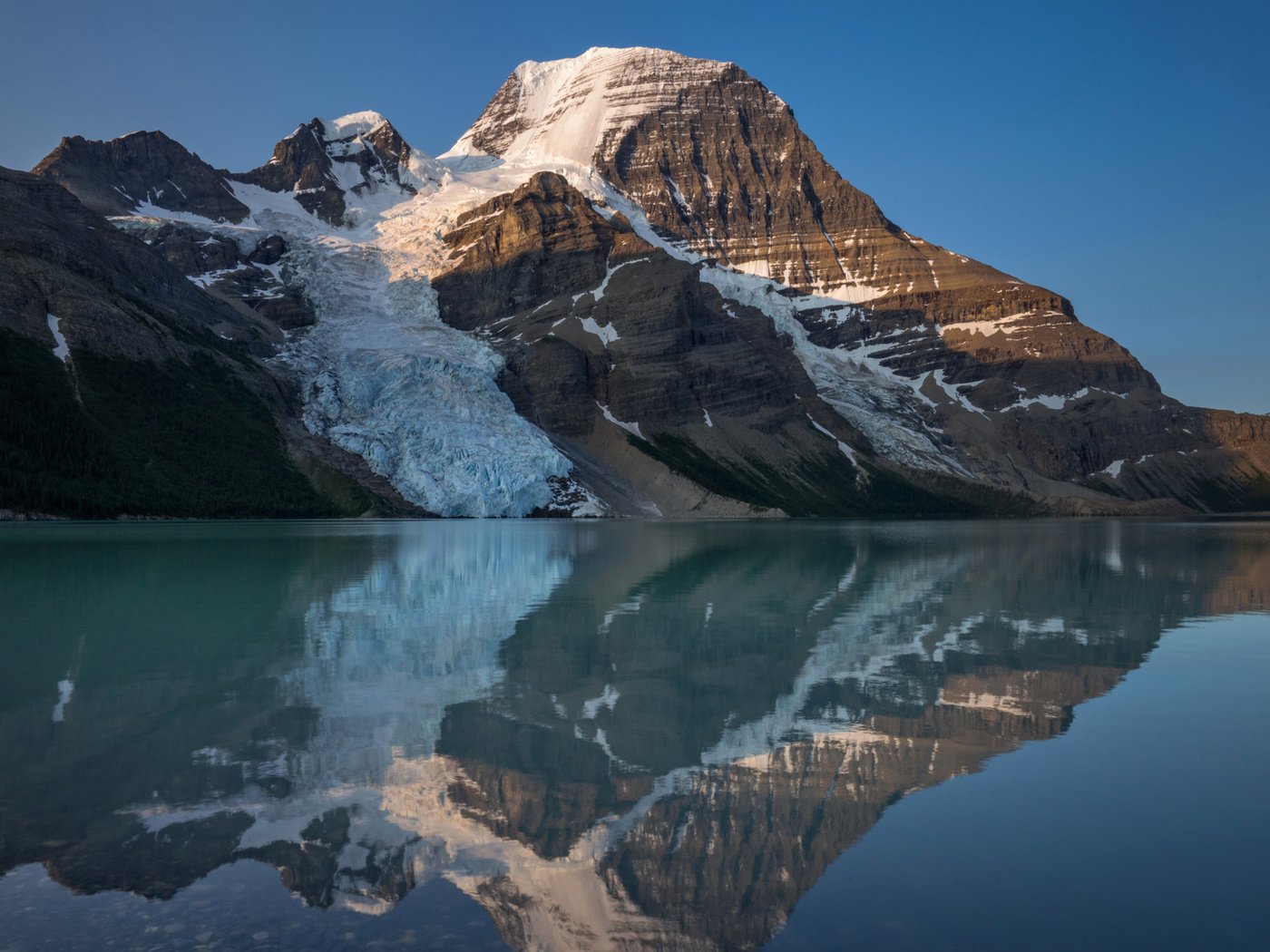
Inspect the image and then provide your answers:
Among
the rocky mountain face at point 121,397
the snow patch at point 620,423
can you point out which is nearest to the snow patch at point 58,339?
the rocky mountain face at point 121,397

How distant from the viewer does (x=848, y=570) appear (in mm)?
43219

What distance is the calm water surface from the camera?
8172 mm

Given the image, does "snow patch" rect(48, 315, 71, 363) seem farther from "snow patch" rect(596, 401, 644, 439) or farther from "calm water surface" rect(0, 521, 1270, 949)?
"calm water surface" rect(0, 521, 1270, 949)

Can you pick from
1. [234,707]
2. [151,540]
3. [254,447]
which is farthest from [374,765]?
[254,447]

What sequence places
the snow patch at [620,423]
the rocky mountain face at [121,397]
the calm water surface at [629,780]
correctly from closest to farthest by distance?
the calm water surface at [629,780]
the rocky mountain face at [121,397]
the snow patch at [620,423]

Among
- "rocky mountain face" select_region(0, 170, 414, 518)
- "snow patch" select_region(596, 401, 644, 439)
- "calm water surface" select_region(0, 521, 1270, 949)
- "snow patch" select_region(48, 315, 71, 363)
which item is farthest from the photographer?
"snow patch" select_region(596, 401, 644, 439)

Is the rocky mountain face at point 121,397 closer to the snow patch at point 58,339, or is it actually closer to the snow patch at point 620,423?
the snow patch at point 58,339

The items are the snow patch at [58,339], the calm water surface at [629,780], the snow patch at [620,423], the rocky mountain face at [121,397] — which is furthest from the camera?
the snow patch at [620,423]

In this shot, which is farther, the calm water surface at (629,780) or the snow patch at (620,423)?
the snow patch at (620,423)

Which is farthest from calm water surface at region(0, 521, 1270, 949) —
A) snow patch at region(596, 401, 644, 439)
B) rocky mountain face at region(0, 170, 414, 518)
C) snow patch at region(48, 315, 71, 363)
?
snow patch at region(596, 401, 644, 439)

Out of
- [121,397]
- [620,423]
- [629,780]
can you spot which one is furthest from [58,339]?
[629,780]

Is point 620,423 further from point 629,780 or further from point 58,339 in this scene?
point 629,780

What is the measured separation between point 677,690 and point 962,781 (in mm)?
5962

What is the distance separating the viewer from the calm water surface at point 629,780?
8172 mm
